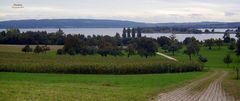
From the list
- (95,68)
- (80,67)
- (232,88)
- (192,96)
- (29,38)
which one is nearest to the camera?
(192,96)

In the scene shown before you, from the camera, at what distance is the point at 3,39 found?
13762 centimetres

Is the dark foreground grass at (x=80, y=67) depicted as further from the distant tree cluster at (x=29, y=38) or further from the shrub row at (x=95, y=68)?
the distant tree cluster at (x=29, y=38)

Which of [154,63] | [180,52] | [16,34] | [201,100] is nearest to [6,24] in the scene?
[16,34]

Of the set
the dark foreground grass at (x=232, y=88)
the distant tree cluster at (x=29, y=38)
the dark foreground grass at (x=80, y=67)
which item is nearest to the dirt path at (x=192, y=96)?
the dark foreground grass at (x=232, y=88)

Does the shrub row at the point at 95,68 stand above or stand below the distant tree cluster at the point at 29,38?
below

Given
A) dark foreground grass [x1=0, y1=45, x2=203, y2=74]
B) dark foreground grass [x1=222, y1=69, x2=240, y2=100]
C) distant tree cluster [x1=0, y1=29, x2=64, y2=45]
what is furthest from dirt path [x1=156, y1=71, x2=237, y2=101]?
distant tree cluster [x1=0, y1=29, x2=64, y2=45]

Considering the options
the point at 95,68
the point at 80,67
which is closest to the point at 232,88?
the point at 95,68

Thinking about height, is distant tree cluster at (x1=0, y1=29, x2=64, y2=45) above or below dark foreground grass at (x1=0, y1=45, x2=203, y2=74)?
above

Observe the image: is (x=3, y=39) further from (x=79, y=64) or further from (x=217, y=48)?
(x=217, y=48)

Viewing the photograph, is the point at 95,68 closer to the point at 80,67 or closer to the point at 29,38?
the point at 80,67

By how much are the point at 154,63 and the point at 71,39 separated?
52619 mm

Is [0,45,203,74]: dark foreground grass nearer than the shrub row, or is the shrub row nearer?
the shrub row

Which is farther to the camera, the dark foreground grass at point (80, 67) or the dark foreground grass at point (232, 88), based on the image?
the dark foreground grass at point (80, 67)

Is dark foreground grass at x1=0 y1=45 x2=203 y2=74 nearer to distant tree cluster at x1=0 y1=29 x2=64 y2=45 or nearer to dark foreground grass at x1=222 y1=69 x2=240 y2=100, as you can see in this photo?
dark foreground grass at x1=222 y1=69 x2=240 y2=100
